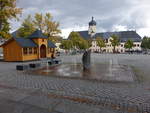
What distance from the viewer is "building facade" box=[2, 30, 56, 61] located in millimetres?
22594

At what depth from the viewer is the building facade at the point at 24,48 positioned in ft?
74.1

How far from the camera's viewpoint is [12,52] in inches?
914

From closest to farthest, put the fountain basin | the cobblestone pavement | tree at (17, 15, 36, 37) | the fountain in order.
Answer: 1. the cobblestone pavement
2. the fountain basin
3. the fountain
4. tree at (17, 15, 36, 37)

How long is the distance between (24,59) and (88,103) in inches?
801

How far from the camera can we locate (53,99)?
5.16m

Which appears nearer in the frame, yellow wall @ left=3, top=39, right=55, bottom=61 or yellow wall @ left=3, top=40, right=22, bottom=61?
yellow wall @ left=3, top=39, right=55, bottom=61

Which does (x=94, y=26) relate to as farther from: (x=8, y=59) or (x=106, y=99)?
(x=106, y=99)

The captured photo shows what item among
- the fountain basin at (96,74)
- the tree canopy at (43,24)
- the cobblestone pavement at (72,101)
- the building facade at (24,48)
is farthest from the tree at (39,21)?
the cobblestone pavement at (72,101)

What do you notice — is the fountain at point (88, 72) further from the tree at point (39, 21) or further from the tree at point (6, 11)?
the tree at point (39, 21)

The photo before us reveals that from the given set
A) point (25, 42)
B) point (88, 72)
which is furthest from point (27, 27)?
point (88, 72)

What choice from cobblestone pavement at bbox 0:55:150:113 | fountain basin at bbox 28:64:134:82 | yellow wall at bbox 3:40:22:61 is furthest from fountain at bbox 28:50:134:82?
yellow wall at bbox 3:40:22:61

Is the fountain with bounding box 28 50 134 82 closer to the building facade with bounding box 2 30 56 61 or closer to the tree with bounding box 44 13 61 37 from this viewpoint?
the building facade with bounding box 2 30 56 61

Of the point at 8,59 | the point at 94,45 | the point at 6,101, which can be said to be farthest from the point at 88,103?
the point at 94,45

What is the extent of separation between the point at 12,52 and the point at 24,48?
7.54 feet
